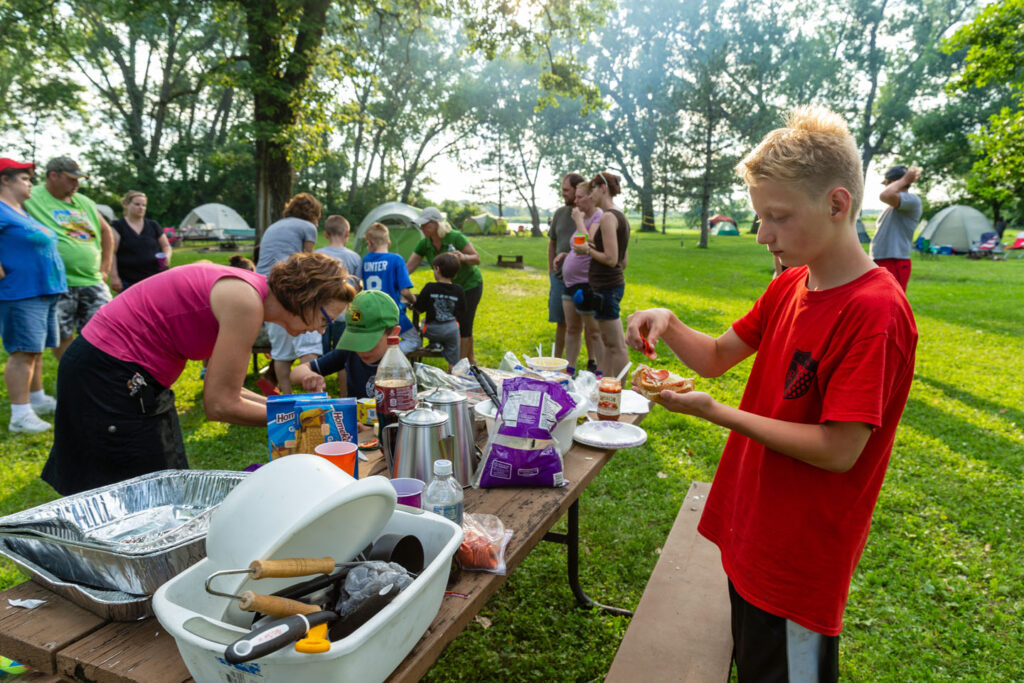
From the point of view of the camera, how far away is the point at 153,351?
7.77 ft

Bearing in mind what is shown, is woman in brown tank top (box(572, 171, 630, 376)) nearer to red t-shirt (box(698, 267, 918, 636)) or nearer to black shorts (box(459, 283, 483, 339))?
black shorts (box(459, 283, 483, 339))

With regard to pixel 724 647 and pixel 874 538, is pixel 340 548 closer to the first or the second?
pixel 724 647

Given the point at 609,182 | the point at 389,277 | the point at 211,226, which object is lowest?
the point at 389,277

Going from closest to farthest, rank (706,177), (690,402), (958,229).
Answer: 1. (690,402)
2. (958,229)
3. (706,177)

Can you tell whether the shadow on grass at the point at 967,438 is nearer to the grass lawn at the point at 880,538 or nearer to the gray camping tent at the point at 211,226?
the grass lawn at the point at 880,538

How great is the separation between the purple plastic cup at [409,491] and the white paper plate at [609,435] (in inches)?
39.0

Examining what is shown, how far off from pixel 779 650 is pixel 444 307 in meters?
4.60

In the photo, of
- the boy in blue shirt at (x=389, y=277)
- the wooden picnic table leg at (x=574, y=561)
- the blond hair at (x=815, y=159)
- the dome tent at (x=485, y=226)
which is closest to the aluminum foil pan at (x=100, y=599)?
the blond hair at (x=815, y=159)

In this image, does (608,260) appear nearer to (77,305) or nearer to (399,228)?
(77,305)

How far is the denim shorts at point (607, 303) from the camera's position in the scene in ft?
17.9

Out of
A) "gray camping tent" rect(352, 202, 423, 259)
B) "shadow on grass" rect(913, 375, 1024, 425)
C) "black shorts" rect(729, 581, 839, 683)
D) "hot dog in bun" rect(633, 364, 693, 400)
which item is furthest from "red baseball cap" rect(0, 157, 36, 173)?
"gray camping tent" rect(352, 202, 423, 259)

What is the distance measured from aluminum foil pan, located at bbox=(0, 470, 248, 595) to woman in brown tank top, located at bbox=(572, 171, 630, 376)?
4228 millimetres

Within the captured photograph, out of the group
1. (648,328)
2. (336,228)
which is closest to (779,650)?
(648,328)

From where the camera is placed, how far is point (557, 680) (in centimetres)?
261
